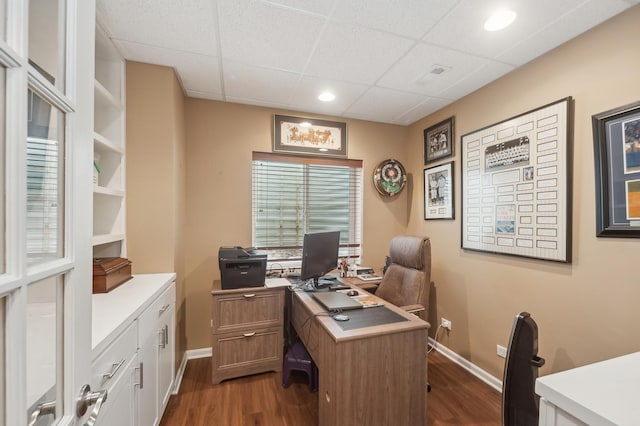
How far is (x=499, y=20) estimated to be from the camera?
1540 millimetres

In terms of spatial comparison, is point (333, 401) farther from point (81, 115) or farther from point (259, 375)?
point (81, 115)

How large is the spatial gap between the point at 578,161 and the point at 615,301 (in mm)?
864

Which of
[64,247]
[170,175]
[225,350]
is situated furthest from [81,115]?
[225,350]

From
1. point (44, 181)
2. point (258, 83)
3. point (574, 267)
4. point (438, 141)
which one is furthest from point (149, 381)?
point (438, 141)

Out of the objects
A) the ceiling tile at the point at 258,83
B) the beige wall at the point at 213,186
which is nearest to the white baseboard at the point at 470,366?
the beige wall at the point at 213,186

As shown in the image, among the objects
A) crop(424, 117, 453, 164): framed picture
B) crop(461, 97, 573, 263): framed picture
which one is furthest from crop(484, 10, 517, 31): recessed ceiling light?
crop(424, 117, 453, 164): framed picture

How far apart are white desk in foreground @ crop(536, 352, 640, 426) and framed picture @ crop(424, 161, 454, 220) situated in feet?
6.08

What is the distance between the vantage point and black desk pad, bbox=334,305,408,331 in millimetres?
1527

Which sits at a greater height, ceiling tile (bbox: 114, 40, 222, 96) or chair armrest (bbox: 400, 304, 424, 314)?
ceiling tile (bbox: 114, 40, 222, 96)

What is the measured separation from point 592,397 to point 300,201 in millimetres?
2549

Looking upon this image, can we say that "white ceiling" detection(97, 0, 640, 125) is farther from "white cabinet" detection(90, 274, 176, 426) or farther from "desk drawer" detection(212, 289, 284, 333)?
"desk drawer" detection(212, 289, 284, 333)

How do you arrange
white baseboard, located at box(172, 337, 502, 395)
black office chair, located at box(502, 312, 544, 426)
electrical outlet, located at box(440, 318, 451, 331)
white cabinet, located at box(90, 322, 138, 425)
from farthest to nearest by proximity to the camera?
electrical outlet, located at box(440, 318, 451, 331)
white baseboard, located at box(172, 337, 502, 395)
black office chair, located at box(502, 312, 544, 426)
white cabinet, located at box(90, 322, 138, 425)

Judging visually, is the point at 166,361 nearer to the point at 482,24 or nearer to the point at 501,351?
the point at 501,351

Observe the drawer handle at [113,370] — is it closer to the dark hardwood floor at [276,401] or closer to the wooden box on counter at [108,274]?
the wooden box on counter at [108,274]
